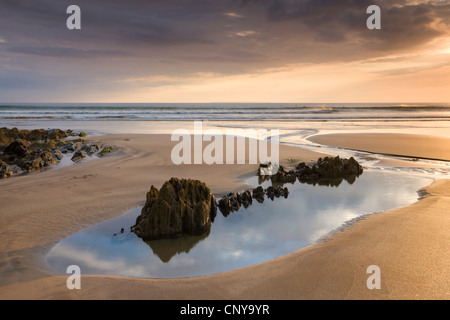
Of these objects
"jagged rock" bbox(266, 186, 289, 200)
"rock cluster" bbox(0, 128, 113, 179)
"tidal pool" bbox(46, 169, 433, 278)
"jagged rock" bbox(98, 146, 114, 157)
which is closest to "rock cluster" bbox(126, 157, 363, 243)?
"tidal pool" bbox(46, 169, 433, 278)

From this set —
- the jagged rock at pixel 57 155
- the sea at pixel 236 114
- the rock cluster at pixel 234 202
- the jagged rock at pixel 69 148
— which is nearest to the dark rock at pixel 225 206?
the rock cluster at pixel 234 202

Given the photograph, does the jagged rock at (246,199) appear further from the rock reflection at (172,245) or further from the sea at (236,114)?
the sea at (236,114)

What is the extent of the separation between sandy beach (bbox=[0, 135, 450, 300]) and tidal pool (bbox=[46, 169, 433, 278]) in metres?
0.28

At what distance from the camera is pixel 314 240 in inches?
208

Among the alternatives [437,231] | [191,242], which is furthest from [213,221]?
[437,231]

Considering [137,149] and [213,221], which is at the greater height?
[137,149]

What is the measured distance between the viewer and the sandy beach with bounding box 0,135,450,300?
3.66 meters

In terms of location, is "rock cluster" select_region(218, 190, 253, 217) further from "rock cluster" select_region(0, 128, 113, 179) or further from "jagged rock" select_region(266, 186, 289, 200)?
"rock cluster" select_region(0, 128, 113, 179)

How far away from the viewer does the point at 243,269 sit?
4.25 metres

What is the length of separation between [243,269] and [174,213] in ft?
6.01
